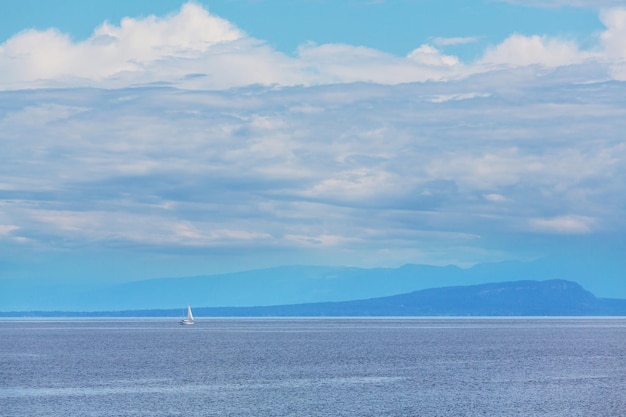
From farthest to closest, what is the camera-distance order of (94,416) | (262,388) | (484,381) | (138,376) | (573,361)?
(573,361) < (138,376) < (484,381) < (262,388) < (94,416)

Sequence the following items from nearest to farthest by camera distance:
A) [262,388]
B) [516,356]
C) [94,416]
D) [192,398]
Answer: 1. [94,416]
2. [192,398]
3. [262,388]
4. [516,356]

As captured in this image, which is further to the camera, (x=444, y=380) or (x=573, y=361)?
(x=573, y=361)

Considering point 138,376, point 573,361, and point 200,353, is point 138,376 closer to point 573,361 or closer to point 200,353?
point 200,353

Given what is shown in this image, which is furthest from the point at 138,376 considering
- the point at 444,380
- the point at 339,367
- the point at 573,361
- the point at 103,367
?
the point at 573,361

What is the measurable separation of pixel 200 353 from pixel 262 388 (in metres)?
71.9

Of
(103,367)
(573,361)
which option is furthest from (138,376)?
(573,361)

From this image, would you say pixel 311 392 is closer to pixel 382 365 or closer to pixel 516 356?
pixel 382 365

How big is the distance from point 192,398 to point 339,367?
143 feet

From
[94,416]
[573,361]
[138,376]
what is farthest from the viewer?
[573,361]

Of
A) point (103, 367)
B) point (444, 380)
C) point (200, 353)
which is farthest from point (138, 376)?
point (200, 353)

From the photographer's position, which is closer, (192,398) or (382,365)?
(192,398)

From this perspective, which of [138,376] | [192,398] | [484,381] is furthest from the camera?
[138,376]

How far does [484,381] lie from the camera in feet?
360

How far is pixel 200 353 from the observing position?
563ft
